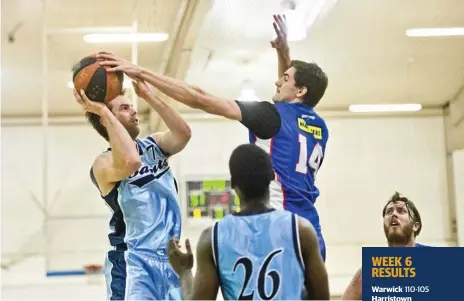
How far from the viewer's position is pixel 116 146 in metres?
3.42

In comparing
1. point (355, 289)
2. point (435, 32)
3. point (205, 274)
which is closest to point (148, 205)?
point (205, 274)

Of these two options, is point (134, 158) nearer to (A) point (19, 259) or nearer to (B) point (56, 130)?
(A) point (19, 259)

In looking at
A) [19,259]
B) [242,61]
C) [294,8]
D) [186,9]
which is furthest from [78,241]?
[294,8]

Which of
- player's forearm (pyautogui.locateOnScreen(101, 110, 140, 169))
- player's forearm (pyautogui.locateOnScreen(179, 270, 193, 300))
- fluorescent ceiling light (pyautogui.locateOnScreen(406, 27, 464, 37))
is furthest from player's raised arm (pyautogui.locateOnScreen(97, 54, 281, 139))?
fluorescent ceiling light (pyautogui.locateOnScreen(406, 27, 464, 37))

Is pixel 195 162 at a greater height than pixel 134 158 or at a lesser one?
greater

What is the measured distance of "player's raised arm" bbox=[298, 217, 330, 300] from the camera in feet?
9.14

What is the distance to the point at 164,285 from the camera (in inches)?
141

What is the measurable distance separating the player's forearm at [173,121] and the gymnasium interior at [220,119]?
4.06m

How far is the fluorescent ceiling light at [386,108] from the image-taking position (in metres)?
12.4

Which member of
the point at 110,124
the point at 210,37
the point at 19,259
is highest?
the point at 210,37

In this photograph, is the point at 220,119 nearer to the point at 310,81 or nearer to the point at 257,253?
the point at 310,81

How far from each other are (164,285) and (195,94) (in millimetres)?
874

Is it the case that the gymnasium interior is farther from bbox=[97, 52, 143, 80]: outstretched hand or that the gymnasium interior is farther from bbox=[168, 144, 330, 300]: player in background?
bbox=[168, 144, 330, 300]: player in background

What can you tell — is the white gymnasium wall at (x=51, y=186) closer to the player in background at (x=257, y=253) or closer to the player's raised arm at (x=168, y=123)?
the player's raised arm at (x=168, y=123)
